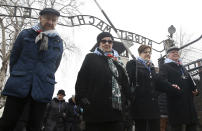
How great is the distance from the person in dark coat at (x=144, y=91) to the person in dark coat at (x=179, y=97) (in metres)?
0.26

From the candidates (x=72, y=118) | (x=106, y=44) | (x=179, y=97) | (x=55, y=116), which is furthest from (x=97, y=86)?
(x=72, y=118)

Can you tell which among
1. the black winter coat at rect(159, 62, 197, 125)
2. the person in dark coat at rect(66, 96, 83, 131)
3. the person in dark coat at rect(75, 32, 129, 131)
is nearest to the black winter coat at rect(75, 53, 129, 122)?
the person in dark coat at rect(75, 32, 129, 131)

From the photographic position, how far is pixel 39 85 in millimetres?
2650

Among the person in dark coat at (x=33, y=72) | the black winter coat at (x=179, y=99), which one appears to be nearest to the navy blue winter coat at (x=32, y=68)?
the person in dark coat at (x=33, y=72)

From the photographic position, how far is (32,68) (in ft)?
8.93

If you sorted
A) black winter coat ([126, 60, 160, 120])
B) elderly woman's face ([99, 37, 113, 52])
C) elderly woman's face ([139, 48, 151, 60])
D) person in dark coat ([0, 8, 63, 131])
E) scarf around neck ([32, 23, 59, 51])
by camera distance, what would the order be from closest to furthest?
person in dark coat ([0, 8, 63, 131])
scarf around neck ([32, 23, 59, 51])
elderly woman's face ([99, 37, 113, 52])
black winter coat ([126, 60, 160, 120])
elderly woman's face ([139, 48, 151, 60])

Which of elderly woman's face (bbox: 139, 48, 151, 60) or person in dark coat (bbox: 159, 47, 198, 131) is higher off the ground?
elderly woman's face (bbox: 139, 48, 151, 60)

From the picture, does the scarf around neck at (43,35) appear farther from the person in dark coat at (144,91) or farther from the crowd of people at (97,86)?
the person in dark coat at (144,91)

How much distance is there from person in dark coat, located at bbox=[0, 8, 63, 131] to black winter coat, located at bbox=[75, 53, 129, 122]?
557 millimetres

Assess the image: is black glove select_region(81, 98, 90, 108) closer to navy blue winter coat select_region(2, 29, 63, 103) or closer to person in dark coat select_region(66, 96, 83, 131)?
navy blue winter coat select_region(2, 29, 63, 103)

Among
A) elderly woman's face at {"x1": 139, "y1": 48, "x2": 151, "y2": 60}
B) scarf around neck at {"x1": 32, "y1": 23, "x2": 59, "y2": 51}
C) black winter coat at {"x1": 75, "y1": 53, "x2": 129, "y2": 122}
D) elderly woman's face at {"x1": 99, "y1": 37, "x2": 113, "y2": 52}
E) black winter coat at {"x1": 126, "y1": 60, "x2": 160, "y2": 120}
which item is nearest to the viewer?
scarf around neck at {"x1": 32, "y1": 23, "x2": 59, "y2": 51}

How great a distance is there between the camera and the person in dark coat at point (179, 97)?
4242 mm

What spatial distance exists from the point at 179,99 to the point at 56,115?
15.8 ft

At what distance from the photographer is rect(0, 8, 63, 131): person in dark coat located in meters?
2.58
